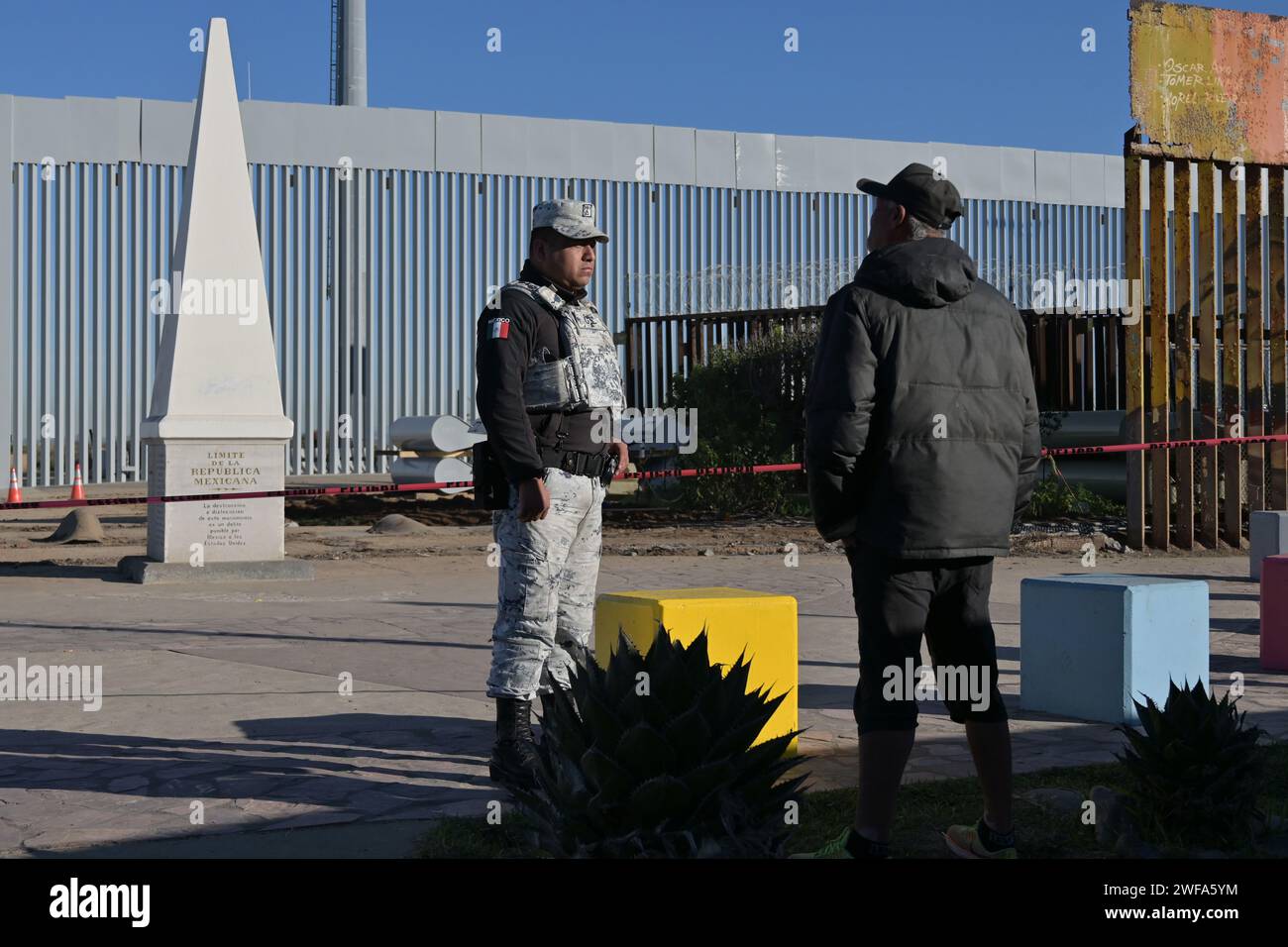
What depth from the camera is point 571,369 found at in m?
4.85

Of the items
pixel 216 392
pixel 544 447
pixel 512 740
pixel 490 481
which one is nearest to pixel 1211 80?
pixel 216 392

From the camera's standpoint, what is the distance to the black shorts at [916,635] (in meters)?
3.59

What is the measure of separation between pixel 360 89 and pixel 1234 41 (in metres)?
22.8

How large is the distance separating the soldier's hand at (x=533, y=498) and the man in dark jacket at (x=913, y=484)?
45.7 inches

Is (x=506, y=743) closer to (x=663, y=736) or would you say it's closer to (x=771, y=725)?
(x=771, y=725)

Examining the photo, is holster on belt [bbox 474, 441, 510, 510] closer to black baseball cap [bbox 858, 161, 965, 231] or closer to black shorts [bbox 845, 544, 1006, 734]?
black shorts [bbox 845, 544, 1006, 734]

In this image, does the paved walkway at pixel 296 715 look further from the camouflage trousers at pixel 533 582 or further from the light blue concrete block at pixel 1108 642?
the camouflage trousers at pixel 533 582

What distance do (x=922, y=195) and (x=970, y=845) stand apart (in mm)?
1680

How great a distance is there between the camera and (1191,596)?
20.2ft

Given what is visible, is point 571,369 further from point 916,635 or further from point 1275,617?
point 1275,617

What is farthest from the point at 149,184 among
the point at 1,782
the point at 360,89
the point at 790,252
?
the point at 1,782

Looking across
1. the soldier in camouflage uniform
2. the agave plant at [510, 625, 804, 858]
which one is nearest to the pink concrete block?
the soldier in camouflage uniform

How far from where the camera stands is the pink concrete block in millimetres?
7168
